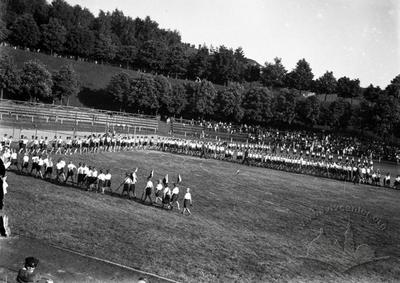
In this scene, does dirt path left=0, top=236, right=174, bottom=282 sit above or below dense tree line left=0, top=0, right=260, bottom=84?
below

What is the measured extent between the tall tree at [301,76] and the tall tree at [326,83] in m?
2.18

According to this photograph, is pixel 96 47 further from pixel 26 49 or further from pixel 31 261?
pixel 31 261

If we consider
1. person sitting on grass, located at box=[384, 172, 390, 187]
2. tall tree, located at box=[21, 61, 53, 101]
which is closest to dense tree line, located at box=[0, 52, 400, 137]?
tall tree, located at box=[21, 61, 53, 101]

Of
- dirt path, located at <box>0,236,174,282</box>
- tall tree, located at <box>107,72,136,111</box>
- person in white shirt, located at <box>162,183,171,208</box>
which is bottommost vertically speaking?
dirt path, located at <box>0,236,174,282</box>

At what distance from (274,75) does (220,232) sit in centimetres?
8702

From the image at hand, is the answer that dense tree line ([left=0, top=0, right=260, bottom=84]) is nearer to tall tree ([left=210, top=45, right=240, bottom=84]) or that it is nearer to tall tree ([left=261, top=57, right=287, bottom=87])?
tall tree ([left=210, top=45, right=240, bottom=84])

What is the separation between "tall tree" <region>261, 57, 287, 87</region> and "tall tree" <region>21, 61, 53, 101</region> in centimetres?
5625

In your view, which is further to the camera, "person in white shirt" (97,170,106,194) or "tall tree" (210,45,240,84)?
"tall tree" (210,45,240,84)

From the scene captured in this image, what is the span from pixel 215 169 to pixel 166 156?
6.67 m

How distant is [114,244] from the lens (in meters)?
14.3

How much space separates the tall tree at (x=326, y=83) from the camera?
9394 centimetres

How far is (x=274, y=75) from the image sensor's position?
329ft

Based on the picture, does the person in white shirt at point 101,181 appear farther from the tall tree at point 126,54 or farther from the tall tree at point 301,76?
the tall tree at point 301,76

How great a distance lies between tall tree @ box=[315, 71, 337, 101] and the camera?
93938mm
